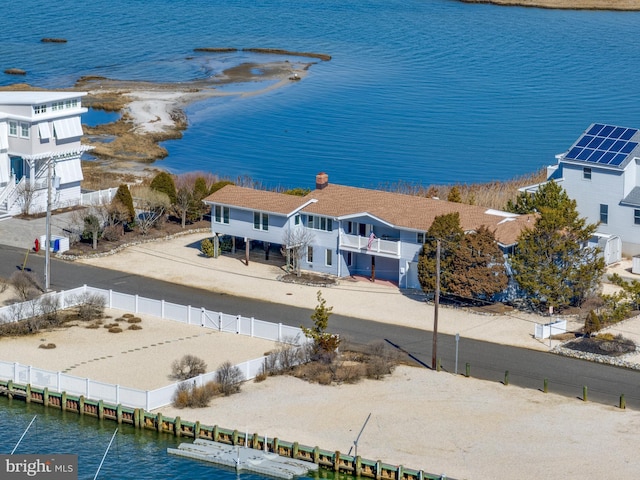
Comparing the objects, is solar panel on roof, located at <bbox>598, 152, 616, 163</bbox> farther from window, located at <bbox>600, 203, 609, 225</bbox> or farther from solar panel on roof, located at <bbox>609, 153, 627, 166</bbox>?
window, located at <bbox>600, 203, 609, 225</bbox>

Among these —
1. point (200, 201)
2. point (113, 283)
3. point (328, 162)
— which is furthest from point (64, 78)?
point (113, 283)

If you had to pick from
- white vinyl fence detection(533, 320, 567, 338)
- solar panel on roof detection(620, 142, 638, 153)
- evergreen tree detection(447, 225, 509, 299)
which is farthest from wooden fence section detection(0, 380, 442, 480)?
solar panel on roof detection(620, 142, 638, 153)

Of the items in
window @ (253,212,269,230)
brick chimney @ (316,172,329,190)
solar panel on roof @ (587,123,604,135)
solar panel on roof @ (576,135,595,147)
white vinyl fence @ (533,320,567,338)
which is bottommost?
white vinyl fence @ (533,320,567,338)

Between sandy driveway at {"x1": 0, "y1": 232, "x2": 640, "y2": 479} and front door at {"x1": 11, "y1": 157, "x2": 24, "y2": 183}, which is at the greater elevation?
front door at {"x1": 11, "y1": 157, "x2": 24, "y2": 183}

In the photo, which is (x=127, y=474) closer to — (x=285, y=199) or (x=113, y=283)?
(x=113, y=283)

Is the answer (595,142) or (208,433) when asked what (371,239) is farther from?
(208,433)

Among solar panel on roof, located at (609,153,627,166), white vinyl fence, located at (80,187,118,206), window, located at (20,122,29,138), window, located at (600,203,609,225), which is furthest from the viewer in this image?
white vinyl fence, located at (80,187,118,206)

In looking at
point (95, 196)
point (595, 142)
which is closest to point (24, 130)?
point (95, 196)
